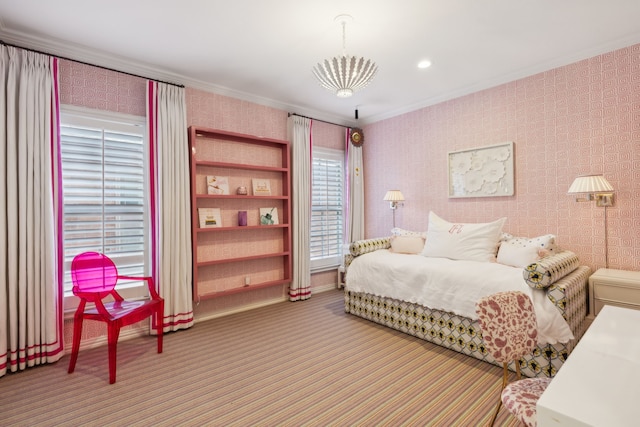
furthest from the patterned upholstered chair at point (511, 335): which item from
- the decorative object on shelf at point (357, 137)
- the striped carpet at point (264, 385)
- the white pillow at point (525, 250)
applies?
the decorative object on shelf at point (357, 137)

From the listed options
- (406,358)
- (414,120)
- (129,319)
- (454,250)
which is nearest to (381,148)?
(414,120)

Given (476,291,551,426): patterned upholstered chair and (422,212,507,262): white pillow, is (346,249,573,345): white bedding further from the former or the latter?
(476,291,551,426): patterned upholstered chair

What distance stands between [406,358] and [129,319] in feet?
7.50

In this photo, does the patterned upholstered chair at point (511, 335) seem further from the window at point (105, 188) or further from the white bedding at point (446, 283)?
the window at point (105, 188)

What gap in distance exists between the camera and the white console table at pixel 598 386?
2.78 ft

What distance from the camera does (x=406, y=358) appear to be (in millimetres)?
2707

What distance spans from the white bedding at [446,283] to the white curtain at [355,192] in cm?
132

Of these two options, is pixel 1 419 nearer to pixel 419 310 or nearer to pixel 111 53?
pixel 111 53

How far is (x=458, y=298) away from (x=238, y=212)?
104 inches

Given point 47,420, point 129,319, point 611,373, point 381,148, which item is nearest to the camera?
point 611,373

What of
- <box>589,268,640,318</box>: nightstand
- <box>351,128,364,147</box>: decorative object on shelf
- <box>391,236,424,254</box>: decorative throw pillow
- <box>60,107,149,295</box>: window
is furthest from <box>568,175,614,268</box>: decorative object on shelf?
<box>60,107,149,295</box>: window

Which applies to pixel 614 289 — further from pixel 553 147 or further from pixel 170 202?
pixel 170 202

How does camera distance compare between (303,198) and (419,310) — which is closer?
(419,310)

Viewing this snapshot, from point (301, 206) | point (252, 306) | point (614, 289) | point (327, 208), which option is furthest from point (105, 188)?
point (614, 289)
